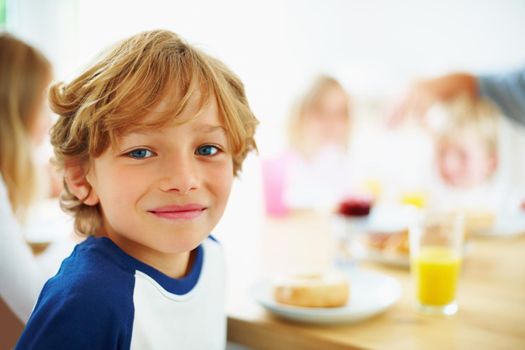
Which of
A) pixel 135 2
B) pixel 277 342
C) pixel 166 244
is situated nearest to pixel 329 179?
pixel 135 2

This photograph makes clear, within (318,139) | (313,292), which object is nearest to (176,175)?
(313,292)

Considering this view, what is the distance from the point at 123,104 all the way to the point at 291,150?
1.80 m

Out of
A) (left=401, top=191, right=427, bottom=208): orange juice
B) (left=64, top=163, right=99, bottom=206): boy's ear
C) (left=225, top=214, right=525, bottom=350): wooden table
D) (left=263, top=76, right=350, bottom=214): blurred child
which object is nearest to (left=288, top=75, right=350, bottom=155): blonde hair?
(left=263, top=76, right=350, bottom=214): blurred child

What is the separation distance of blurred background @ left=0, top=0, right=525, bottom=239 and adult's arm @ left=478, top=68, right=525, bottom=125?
245 millimetres

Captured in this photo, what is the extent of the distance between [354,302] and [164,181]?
48 centimetres

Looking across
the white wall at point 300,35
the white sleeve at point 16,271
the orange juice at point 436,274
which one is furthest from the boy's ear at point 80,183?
the white wall at point 300,35

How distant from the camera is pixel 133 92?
722 mm

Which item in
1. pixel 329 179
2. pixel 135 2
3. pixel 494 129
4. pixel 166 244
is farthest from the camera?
pixel 329 179

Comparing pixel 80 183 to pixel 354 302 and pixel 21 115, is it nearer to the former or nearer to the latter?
pixel 354 302

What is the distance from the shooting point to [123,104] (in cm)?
72

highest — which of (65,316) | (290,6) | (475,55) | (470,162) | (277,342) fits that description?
(290,6)

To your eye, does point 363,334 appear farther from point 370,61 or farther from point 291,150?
point 370,61

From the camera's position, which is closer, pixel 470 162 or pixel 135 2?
pixel 135 2

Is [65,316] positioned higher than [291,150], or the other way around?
[291,150]
